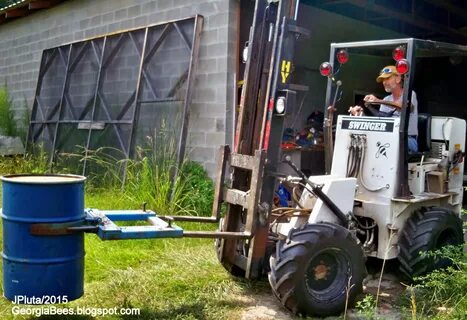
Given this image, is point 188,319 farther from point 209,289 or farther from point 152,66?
point 152,66

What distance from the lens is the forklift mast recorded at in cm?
431

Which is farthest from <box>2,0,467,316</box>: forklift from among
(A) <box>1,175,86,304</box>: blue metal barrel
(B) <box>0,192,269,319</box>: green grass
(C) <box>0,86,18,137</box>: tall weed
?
(C) <box>0,86,18,137</box>: tall weed

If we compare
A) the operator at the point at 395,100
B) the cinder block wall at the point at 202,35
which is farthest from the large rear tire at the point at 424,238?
the cinder block wall at the point at 202,35

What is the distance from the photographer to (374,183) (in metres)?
5.04

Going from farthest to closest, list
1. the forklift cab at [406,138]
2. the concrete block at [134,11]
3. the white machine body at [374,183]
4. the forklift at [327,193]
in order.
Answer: the concrete block at [134,11] < the forklift cab at [406,138] < the white machine body at [374,183] < the forklift at [327,193]

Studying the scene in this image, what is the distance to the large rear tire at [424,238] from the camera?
476 cm

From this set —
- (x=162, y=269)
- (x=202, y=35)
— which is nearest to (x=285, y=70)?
(x=162, y=269)

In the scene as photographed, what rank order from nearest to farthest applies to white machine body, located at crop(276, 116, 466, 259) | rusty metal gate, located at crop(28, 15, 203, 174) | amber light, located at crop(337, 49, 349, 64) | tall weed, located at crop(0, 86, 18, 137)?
1. white machine body, located at crop(276, 116, 466, 259)
2. amber light, located at crop(337, 49, 349, 64)
3. rusty metal gate, located at crop(28, 15, 203, 174)
4. tall weed, located at crop(0, 86, 18, 137)

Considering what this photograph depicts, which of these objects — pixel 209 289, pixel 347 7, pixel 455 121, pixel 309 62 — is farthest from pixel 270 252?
pixel 347 7

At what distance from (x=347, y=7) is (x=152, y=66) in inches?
176

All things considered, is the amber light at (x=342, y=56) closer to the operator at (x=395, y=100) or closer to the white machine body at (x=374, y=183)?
the operator at (x=395, y=100)

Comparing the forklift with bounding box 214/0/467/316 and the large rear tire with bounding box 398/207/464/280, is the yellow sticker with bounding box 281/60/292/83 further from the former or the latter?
the large rear tire with bounding box 398/207/464/280

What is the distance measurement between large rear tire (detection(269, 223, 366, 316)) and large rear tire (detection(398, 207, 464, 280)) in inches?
29.6

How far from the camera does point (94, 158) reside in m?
9.40
